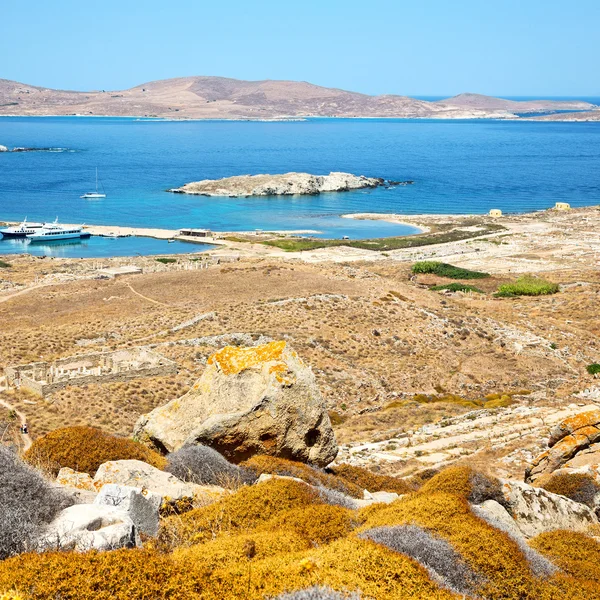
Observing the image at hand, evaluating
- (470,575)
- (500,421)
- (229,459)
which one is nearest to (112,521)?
(470,575)

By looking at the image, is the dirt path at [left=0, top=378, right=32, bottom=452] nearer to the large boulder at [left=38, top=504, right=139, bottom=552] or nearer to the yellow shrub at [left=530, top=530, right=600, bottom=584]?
the large boulder at [left=38, top=504, right=139, bottom=552]

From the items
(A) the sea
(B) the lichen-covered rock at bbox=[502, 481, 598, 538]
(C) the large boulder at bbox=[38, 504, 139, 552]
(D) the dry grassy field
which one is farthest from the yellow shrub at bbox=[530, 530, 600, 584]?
(A) the sea

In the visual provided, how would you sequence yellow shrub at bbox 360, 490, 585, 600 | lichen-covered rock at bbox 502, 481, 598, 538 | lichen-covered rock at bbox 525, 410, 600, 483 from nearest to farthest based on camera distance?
yellow shrub at bbox 360, 490, 585, 600
lichen-covered rock at bbox 502, 481, 598, 538
lichen-covered rock at bbox 525, 410, 600, 483

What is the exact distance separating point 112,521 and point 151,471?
3246 mm

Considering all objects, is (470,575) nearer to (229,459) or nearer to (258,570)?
(258,570)

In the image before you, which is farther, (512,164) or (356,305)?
(512,164)

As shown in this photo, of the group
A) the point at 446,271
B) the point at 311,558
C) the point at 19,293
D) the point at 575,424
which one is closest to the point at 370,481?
the point at 575,424

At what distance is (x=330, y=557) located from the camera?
7.55m

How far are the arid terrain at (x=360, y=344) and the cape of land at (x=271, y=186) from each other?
269 feet

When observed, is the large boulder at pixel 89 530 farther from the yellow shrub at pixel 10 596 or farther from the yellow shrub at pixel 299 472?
the yellow shrub at pixel 299 472

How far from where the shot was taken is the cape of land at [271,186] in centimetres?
13562

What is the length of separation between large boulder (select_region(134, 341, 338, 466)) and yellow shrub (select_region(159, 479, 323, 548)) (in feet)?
11.8

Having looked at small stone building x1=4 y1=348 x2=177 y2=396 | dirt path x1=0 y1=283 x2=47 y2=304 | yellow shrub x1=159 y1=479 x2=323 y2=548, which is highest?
yellow shrub x1=159 y1=479 x2=323 y2=548

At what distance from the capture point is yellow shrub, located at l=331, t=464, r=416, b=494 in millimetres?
15320
